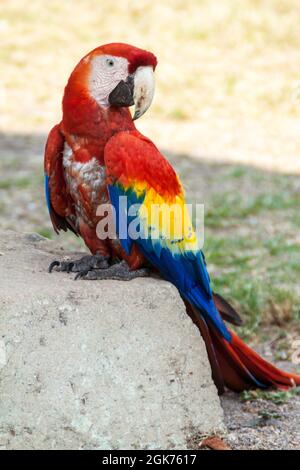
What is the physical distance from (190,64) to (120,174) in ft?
19.0

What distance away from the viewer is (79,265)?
264 cm

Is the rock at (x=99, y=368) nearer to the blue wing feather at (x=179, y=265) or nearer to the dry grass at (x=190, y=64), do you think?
the blue wing feather at (x=179, y=265)

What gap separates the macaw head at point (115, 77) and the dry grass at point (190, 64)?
337 centimetres

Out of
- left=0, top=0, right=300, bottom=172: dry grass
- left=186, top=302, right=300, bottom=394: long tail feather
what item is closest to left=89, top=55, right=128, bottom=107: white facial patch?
left=186, top=302, right=300, bottom=394: long tail feather

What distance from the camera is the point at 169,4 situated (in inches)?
373

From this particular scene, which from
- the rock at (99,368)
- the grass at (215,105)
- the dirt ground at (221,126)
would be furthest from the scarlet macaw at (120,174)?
the grass at (215,105)

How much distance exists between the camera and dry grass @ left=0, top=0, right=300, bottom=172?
6562mm

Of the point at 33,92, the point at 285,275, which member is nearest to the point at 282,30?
the point at 33,92

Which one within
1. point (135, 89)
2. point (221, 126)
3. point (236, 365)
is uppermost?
point (135, 89)

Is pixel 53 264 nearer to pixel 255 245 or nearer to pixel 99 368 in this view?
pixel 99 368

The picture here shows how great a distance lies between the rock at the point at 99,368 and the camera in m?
2.21

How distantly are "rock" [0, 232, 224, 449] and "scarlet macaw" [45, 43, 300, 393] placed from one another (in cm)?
12

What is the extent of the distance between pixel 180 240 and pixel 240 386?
68 cm

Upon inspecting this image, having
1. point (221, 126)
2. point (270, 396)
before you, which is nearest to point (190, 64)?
point (221, 126)
